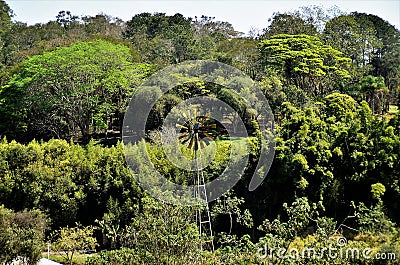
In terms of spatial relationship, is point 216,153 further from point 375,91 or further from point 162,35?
point 162,35

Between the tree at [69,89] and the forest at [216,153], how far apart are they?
74 mm

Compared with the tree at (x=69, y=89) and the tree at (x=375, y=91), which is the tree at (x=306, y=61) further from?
the tree at (x=69, y=89)

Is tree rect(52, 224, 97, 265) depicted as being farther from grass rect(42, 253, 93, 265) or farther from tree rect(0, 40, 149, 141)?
tree rect(0, 40, 149, 141)

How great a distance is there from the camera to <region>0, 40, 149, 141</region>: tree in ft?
78.8

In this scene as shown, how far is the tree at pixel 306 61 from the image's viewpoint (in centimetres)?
2580

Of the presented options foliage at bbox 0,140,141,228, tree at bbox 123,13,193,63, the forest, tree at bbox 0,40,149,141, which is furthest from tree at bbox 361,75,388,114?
foliage at bbox 0,140,141,228

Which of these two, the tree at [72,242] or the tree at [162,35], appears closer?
the tree at [72,242]

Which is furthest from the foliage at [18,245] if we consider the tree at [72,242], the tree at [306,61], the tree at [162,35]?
the tree at [162,35]

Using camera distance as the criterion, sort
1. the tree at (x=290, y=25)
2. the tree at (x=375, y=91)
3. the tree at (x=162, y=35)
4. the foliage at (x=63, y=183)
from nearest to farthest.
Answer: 1. the foliage at (x=63, y=183)
2. the tree at (x=375, y=91)
3. the tree at (x=290, y=25)
4. the tree at (x=162, y=35)

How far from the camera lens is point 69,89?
24.4 m

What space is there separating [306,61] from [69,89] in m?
12.3

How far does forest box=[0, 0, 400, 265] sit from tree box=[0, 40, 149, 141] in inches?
2.9

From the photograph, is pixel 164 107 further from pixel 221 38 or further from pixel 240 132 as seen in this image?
pixel 221 38

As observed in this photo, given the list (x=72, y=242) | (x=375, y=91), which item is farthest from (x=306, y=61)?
(x=72, y=242)
